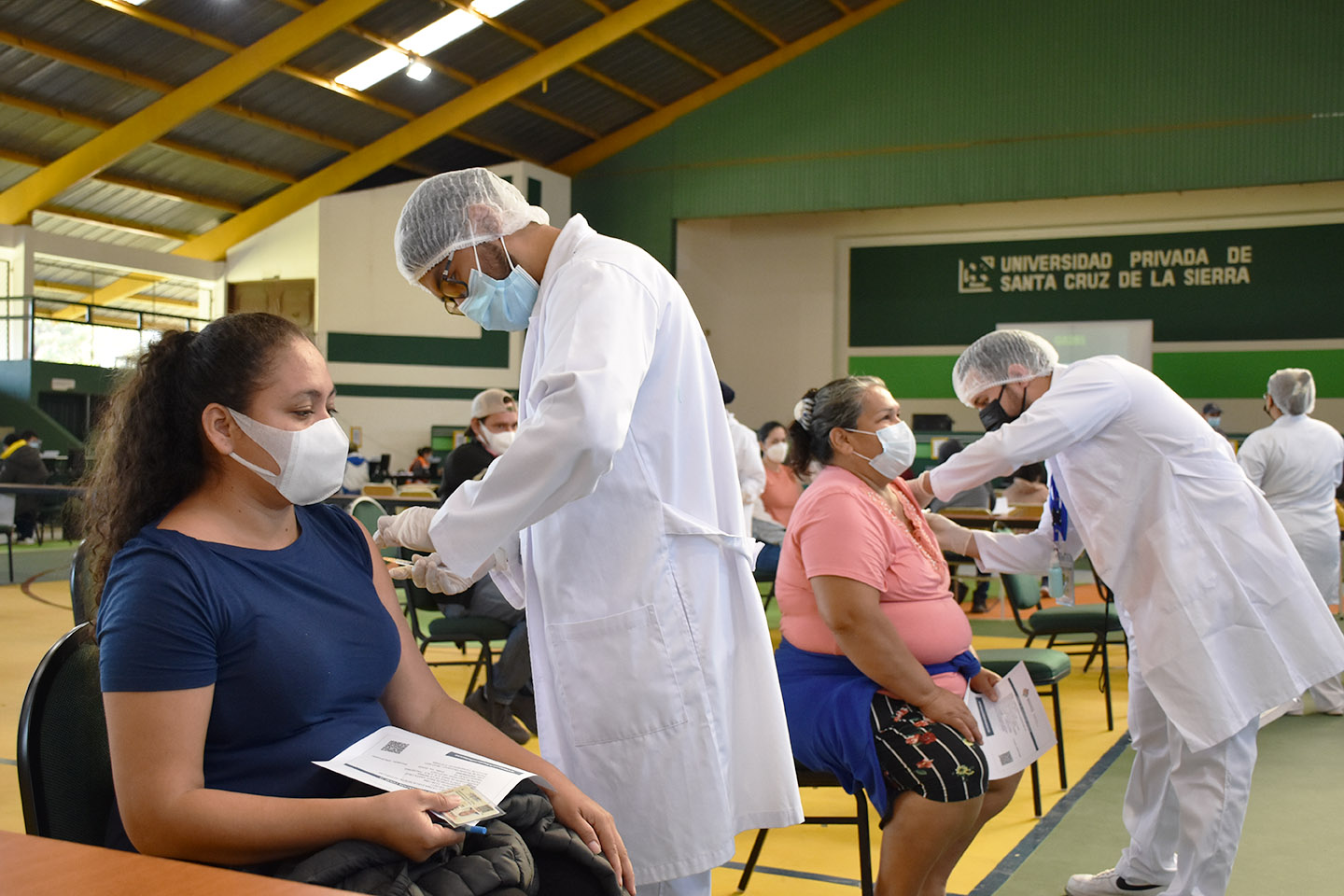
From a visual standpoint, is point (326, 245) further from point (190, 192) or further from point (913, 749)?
point (913, 749)

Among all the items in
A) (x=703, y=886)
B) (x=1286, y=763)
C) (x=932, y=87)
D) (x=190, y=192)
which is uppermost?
(x=932, y=87)

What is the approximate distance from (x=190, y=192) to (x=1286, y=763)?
1614cm

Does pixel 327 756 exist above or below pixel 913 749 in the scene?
above

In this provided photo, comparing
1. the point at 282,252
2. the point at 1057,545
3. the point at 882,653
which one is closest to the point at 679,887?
the point at 882,653

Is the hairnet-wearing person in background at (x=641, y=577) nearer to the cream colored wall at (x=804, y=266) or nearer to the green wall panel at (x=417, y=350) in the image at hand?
the cream colored wall at (x=804, y=266)

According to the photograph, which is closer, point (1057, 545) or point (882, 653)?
point (882, 653)

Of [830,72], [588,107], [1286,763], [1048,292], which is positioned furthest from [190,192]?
[1286,763]

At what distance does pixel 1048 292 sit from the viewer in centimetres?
1588

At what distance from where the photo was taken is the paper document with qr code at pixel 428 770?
122cm

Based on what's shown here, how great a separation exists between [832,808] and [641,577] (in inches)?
83.1

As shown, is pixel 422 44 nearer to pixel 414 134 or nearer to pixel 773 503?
pixel 414 134

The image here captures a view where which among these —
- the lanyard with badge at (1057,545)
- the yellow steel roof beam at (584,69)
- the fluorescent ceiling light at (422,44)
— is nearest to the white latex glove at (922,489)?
the lanyard with badge at (1057,545)

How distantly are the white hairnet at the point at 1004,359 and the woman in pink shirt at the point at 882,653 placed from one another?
511 millimetres

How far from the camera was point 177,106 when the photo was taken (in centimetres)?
1314
